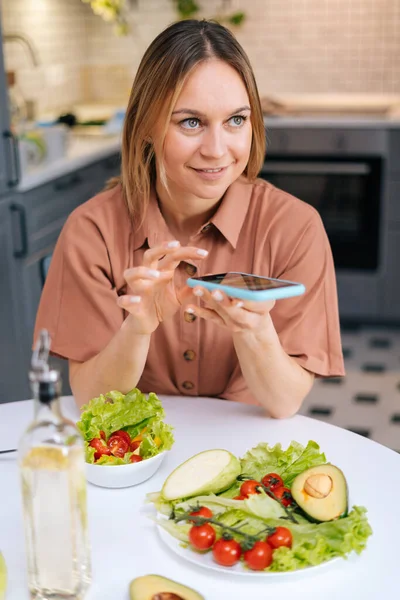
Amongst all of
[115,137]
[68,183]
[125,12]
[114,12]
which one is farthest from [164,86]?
[125,12]

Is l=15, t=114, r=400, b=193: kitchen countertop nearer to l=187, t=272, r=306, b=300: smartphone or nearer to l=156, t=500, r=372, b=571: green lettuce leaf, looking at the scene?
l=187, t=272, r=306, b=300: smartphone

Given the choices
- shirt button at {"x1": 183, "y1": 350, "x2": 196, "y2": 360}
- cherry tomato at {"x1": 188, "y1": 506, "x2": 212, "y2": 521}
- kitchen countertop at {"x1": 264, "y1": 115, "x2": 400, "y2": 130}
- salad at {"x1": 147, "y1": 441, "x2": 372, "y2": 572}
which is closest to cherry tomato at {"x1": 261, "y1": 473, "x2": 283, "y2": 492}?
salad at {"x1": 147, "y1": 441, "x2": 372, "y2": 572}

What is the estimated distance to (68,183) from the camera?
3.52 m

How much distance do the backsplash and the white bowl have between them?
11.6 ft

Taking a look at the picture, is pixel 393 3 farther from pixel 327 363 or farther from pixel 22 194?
pixel 327 363

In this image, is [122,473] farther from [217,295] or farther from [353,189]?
[353,189]

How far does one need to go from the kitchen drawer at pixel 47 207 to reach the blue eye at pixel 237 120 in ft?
5.80

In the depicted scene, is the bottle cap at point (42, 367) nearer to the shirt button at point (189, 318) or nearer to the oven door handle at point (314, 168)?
the shirt button at point (189, 318)

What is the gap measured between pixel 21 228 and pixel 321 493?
2.28m

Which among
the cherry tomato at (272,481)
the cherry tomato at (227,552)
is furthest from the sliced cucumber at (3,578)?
the cherry tomato at (272,481)

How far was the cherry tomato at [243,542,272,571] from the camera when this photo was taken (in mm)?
989

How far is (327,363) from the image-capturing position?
5.19 feet

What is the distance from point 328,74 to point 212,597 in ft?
13.9

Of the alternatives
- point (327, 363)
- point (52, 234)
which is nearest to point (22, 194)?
point (52, 234)
